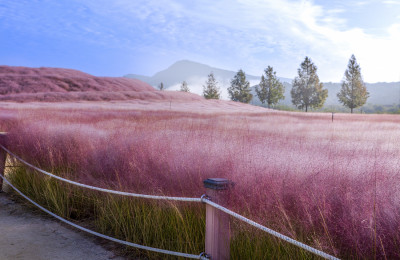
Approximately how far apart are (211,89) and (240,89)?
543 cm

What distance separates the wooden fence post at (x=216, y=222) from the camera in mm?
2203

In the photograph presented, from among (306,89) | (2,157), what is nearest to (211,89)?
(306,89)

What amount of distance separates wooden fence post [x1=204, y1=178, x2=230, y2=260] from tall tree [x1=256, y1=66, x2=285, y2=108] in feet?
181

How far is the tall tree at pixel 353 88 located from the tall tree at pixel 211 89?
20.7 metres

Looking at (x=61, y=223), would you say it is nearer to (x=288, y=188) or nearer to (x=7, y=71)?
(x=288, y=188)

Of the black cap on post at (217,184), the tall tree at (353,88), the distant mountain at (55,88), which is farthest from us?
the tall tree at (353,88)

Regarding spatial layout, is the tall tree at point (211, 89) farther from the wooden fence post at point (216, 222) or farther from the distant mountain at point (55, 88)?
the wooden fence post at point (216, 222)

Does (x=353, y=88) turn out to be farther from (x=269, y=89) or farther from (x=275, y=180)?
(x=275, y=180)

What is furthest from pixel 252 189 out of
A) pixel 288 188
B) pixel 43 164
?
pixel 43 164

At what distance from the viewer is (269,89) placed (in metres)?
55.9

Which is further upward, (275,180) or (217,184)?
(217,184)

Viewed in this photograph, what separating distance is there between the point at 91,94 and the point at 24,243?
27.9m

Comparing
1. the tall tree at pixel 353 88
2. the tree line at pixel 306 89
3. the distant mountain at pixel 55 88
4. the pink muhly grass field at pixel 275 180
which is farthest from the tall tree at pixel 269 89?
the pink muhly grass field at pixel 275 180

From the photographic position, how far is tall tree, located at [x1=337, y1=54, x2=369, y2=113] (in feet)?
156
